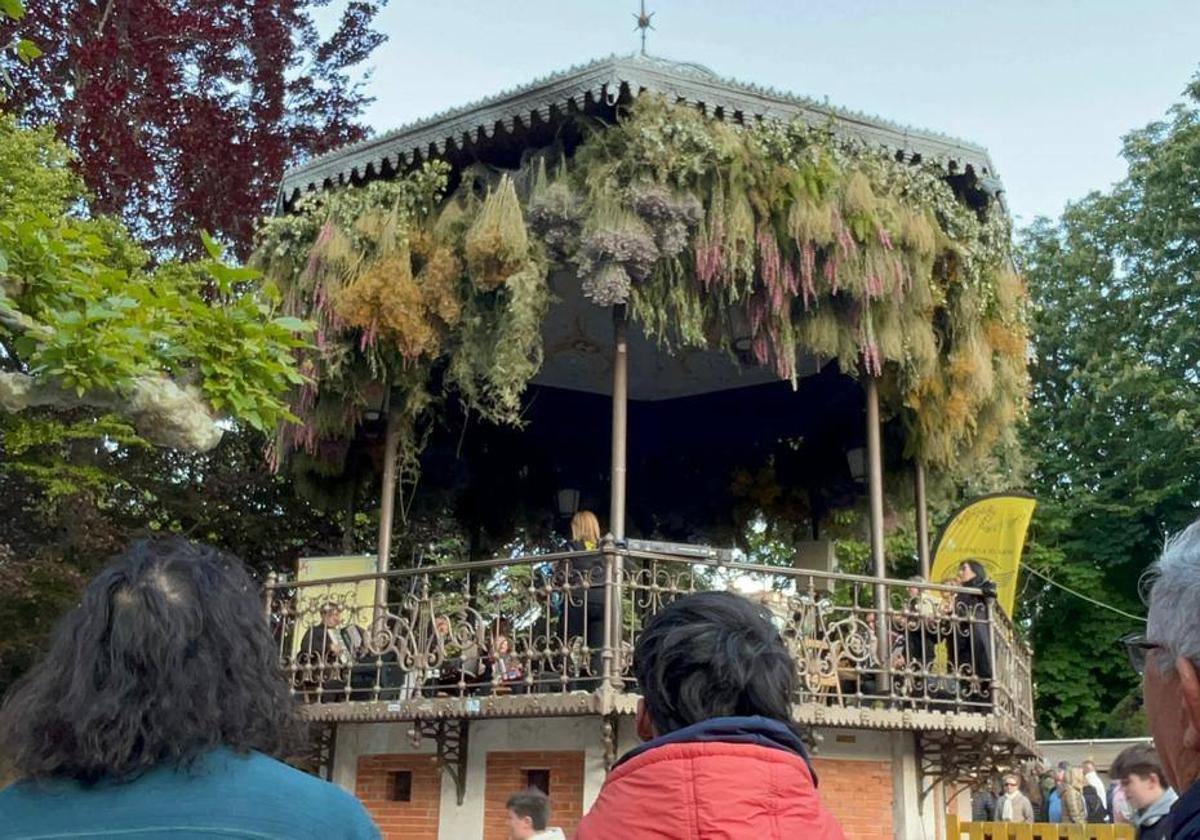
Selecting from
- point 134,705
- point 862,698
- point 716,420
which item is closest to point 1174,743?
point 134,705

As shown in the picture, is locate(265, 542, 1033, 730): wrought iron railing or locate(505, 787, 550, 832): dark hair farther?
locate(265, 542, 1033, 730): wrought iron railing

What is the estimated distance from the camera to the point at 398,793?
11.4 m

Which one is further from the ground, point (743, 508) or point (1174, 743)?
point (743, 508)

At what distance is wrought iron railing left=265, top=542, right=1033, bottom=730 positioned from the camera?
33.4ft

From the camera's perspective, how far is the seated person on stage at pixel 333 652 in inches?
441

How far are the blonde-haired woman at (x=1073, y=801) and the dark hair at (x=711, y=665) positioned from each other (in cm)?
1292

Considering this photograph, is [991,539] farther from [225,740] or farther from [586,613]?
[225,740]

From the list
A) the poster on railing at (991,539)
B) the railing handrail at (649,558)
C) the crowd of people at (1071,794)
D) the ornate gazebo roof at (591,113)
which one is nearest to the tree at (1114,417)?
the crowd of people at (1071,794)

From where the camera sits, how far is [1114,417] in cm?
2808

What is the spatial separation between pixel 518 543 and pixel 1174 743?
51.0 ft

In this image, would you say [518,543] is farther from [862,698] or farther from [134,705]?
[134,705]

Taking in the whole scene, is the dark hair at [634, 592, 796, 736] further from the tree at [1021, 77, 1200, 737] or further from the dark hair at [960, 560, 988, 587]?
the tree at [1021, 77, 1200, 737]

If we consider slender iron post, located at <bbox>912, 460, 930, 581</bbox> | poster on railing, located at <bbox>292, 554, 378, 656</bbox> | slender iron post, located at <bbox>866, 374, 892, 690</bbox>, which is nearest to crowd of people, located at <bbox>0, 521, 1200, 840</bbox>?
poster on railing, located at <bbox>292, 554, 378, 656</bbox>

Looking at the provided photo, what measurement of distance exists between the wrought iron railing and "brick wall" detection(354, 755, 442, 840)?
1.93ft
